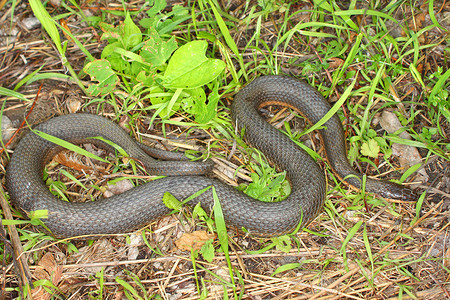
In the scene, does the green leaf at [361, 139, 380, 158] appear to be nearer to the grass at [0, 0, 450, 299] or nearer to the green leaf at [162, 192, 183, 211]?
the grass at [0, 0, 450, 299]

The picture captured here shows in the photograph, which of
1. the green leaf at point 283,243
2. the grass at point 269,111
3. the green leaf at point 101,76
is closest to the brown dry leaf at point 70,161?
the grass at point 269,111

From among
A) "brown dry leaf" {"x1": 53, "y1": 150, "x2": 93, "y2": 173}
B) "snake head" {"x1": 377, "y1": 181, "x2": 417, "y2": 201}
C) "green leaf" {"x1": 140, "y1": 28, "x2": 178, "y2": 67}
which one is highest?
"green leaf" {"x1": 140, "y1": 28, "x2": 178, "y2": 67}

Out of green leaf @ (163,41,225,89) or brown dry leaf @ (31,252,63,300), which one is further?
green leaf @ (163,41,225,89)

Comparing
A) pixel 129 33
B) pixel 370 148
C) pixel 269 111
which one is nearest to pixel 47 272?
pixel 129 33

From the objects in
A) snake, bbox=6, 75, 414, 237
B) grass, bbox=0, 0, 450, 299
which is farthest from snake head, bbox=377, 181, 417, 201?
grass, bbox=0, 0, 450, 299

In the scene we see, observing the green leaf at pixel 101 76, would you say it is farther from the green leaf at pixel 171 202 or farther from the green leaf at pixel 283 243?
the green leaf at pixel 283 243
